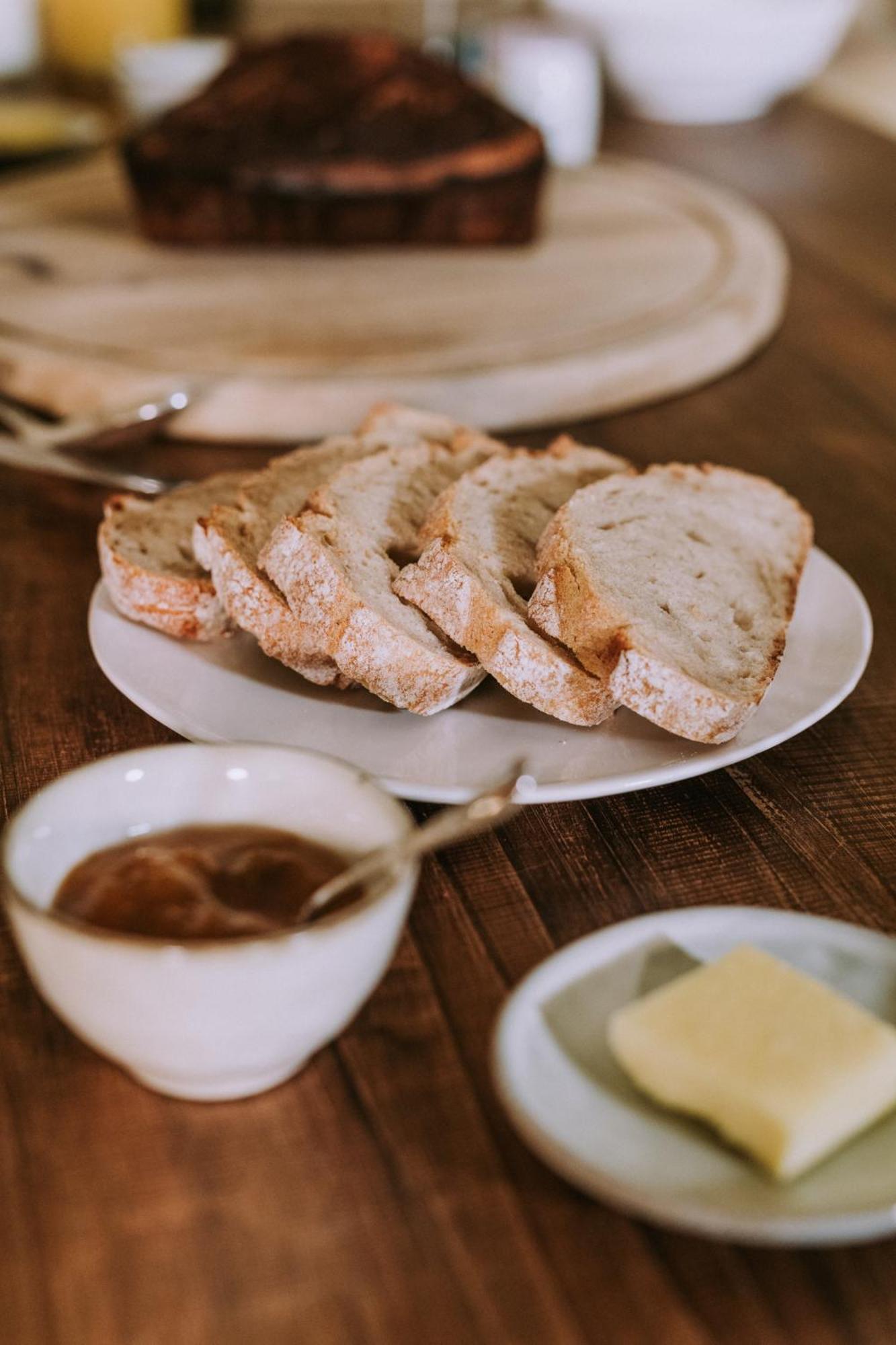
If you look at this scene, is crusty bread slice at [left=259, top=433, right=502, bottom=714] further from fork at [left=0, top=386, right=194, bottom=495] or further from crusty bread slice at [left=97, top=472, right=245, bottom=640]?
fork at [left=0, top=386, right=194, bottom=495]

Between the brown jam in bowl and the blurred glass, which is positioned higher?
the brown jam in bowl

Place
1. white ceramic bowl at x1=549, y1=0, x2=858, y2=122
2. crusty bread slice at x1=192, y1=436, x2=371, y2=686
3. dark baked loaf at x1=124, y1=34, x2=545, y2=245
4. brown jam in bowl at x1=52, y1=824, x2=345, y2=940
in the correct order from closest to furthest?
brown jam in bowl at x1=52, y1=824, x2=345, y2=940 < crusty bread slice at x1=192, y1=436, x2=371, y2=686 < dark baked loaf at x1=124, y1=34, x2=545, y2=245 < white ceramic bowl at x1=549, y1=0, x2=858, y2=122

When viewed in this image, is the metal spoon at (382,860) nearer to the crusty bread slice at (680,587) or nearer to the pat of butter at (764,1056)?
the pat of butter at (764,1056)

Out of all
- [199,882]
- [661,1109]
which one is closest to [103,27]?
[199,882]

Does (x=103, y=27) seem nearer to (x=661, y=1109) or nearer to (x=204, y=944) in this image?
(x=204, y=944)

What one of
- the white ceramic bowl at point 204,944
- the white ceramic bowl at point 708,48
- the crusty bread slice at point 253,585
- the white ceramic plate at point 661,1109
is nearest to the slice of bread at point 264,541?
the crusty bread slice at point 253,585

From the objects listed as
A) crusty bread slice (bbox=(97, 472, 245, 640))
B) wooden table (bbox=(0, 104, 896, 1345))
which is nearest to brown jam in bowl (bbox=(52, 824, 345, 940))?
wooden table (bbox=(0, 104, 896, 1345))

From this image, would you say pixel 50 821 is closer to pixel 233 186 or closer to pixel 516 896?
pixel 516 896

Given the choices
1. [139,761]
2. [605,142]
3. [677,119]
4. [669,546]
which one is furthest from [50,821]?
[677,119]
